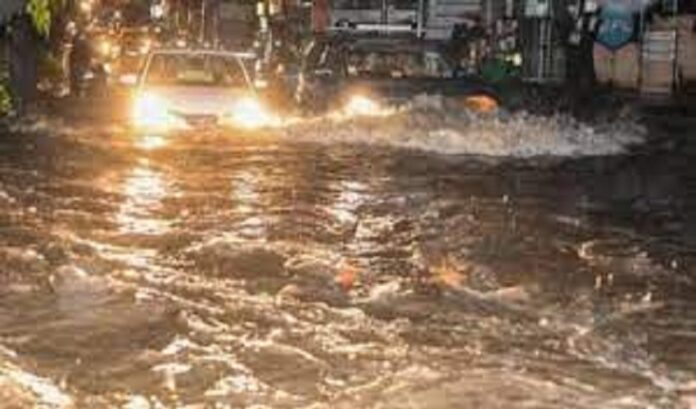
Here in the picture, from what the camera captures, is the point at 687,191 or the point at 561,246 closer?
the point at 561,246

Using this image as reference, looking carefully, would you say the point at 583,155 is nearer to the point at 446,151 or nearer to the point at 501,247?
the point at 446,151

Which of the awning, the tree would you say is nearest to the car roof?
the awning

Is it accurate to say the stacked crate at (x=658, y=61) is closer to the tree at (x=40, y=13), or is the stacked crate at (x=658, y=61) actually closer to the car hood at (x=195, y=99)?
the car hood at (x=195, y=99)

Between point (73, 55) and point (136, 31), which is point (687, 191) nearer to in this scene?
point (73, 55)

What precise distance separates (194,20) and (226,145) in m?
30.5

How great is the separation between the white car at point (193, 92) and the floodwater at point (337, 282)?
1.50 feet

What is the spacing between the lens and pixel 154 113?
18.9m

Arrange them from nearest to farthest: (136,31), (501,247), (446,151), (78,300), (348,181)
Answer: (78,300), (501,247), (348,181), (446,151), (136,31)

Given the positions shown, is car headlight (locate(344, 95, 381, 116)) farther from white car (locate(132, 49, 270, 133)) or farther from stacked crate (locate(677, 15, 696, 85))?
stacked crate (locate(677, 15, 696, 85))

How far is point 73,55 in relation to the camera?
2720 centimetres

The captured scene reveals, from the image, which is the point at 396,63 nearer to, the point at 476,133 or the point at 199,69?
the point at 476,133

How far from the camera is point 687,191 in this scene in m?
16.9

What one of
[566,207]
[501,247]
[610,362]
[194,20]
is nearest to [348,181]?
[566,207]

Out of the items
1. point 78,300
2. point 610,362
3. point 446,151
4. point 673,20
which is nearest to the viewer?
point 610,362
